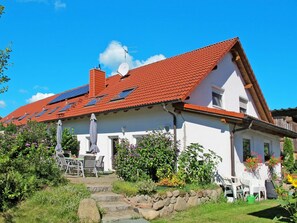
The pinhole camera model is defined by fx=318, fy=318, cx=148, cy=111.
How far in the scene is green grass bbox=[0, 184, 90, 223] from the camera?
794 cm

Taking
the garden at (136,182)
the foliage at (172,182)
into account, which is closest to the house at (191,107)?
the garden at (136,182)

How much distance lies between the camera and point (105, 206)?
9219 millimetres

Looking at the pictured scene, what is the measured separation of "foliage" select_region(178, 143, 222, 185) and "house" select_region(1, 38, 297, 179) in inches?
24.0

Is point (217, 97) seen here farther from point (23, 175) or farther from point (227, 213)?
point (23, 175)

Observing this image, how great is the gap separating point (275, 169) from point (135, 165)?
9174 mm

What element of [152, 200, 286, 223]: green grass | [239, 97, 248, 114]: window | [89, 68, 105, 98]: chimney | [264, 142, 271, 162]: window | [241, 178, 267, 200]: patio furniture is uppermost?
[89, 68, 105, 98]: chimney

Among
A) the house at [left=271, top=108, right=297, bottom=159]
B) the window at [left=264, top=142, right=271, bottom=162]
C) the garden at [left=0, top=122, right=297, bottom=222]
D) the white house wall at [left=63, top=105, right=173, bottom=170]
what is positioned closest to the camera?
the garden at [left=0, top=122, right=297, bottom=222]

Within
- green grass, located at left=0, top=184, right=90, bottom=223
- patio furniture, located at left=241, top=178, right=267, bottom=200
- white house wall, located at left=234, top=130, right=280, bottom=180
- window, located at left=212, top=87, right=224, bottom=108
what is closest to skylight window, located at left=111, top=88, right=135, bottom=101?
window, located at left=212, top=87, right=224, bottom=108

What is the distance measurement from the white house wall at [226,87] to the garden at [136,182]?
3.07 metres

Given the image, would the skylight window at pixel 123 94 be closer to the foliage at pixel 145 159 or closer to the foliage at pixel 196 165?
the foliage at pixel 145 159

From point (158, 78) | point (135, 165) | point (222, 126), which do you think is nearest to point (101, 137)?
point (158, 78)

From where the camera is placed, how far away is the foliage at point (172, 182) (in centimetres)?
1123

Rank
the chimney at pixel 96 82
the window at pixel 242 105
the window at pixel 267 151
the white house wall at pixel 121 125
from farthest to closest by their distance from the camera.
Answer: the chimney at pixel 96 82 < the window at pixel 242 105 < the window at pixel 267 151 < the white house wall at pixel 121 125

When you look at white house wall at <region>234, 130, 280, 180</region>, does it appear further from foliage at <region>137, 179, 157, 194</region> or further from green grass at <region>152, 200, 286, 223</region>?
foliage at <region>137, 179, 157, 194</region>
